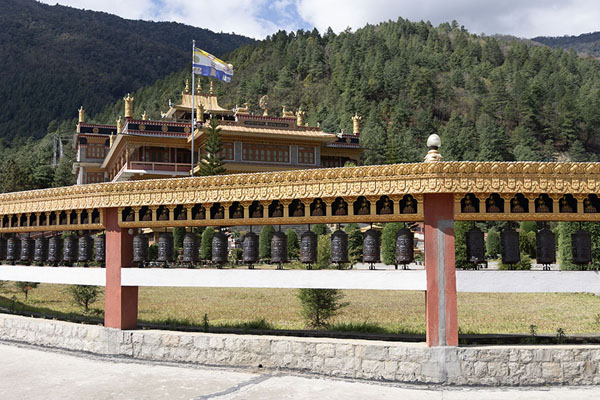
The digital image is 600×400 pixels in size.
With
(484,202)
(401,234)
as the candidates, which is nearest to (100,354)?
(401,234)

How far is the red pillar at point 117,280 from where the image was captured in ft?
30.8

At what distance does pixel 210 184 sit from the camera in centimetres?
894

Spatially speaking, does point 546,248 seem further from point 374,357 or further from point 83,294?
point 83,294

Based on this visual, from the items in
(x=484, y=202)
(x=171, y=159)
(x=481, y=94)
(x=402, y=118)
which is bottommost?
(x=484, y=202)

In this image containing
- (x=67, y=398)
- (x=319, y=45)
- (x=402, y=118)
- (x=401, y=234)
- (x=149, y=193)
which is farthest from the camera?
(x=319, y=45)

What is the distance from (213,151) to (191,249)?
972 inches

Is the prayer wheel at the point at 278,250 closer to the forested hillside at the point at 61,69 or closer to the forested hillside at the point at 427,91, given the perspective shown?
the forested hillside at the point at 427,91

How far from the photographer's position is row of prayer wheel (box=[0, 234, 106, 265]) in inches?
427

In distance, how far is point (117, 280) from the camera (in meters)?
9.44

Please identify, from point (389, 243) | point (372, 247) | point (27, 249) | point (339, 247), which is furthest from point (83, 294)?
point (389, 243)

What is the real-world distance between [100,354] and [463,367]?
5.84m

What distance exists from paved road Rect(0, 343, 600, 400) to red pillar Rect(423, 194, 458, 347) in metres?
0.70

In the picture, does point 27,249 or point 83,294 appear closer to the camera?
point 27,249

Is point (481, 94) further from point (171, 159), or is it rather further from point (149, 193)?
point (149, 193)
